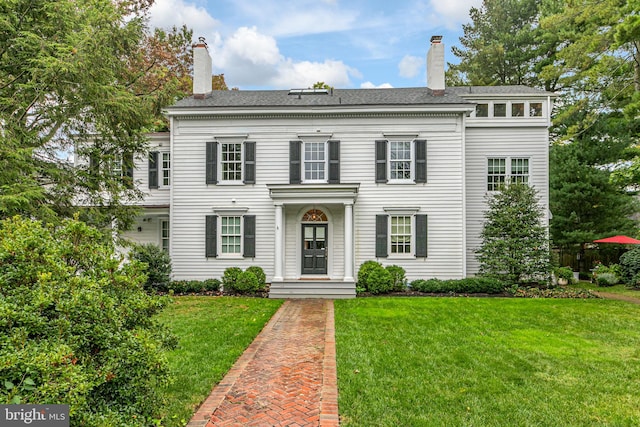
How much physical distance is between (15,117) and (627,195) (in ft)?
86.4

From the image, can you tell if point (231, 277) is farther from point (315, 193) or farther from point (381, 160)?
point (381, 160)

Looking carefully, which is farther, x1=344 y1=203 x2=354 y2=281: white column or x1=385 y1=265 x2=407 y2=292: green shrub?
x1=385 y1=265 x2=407 y2=292: green shrub

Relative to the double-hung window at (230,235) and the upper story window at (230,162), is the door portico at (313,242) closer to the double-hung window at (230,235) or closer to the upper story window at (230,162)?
the double-hung window at (230,235)

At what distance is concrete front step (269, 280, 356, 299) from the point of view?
488 inches

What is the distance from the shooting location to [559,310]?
10.0 metres

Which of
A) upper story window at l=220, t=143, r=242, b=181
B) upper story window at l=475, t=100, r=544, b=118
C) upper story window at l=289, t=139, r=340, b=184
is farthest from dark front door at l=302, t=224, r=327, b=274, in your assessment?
upper story window at l=475, t=100, r=544, b=118

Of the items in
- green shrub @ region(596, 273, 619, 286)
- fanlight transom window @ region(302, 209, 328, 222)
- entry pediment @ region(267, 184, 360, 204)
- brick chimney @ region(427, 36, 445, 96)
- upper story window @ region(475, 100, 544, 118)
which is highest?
brick chimney @ region(427, 36, 445, 96)

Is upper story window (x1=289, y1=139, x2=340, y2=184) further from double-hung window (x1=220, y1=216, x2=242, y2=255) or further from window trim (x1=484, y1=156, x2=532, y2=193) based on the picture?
window trim (x1=484, y1=156, x2=532, y2=193)

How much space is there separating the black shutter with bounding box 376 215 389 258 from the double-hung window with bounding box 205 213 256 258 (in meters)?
4.80

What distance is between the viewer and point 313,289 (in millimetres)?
12516

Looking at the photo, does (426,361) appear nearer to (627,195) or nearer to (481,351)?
(481,351)

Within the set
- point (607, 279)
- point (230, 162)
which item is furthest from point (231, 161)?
point (607, 279)

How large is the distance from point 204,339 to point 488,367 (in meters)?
5.18

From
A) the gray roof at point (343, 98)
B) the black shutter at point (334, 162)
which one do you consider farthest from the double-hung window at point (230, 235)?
the gray roof at point (343, 98)
